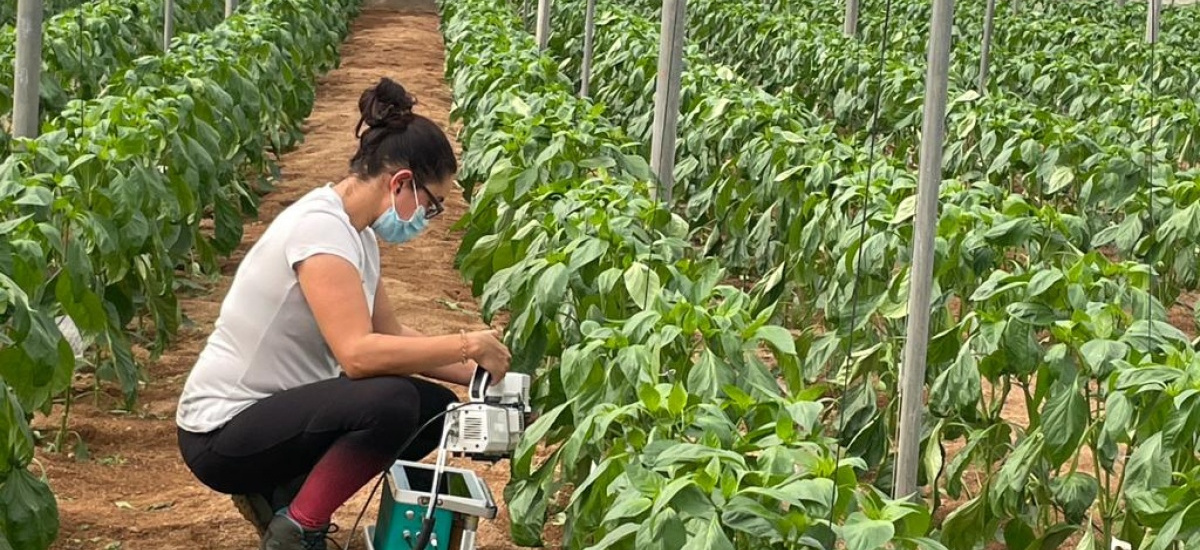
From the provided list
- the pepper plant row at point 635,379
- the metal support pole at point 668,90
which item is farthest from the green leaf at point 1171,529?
the metal support pole at point 668,90

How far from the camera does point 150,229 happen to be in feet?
19.8

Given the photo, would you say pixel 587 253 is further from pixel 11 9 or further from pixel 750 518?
pixel 11 9

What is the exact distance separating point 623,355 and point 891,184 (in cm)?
272

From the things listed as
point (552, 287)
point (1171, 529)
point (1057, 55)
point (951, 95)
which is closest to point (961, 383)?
point (552, 287)

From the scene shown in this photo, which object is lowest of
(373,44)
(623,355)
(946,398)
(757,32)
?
(373,44)

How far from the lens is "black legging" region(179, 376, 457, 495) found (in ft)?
13.7

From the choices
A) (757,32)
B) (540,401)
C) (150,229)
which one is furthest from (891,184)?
(757,32)

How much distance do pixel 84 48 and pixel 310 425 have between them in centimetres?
705

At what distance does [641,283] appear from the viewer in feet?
15.2

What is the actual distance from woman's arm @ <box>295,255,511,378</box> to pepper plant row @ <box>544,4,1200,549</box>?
0.85 m

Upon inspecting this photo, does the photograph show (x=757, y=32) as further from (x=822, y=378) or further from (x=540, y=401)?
(x=540, y=401)

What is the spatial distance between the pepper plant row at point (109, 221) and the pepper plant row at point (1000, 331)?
1.88 meters

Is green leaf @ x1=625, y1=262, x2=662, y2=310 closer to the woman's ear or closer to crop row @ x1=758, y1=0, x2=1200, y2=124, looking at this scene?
the woman's ear

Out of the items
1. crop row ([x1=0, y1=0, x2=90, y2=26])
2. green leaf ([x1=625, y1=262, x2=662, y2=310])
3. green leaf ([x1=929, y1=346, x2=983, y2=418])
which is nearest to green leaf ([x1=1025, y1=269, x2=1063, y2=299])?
green leaf ([x1=929, y1=346, x2=983, y2=418])
